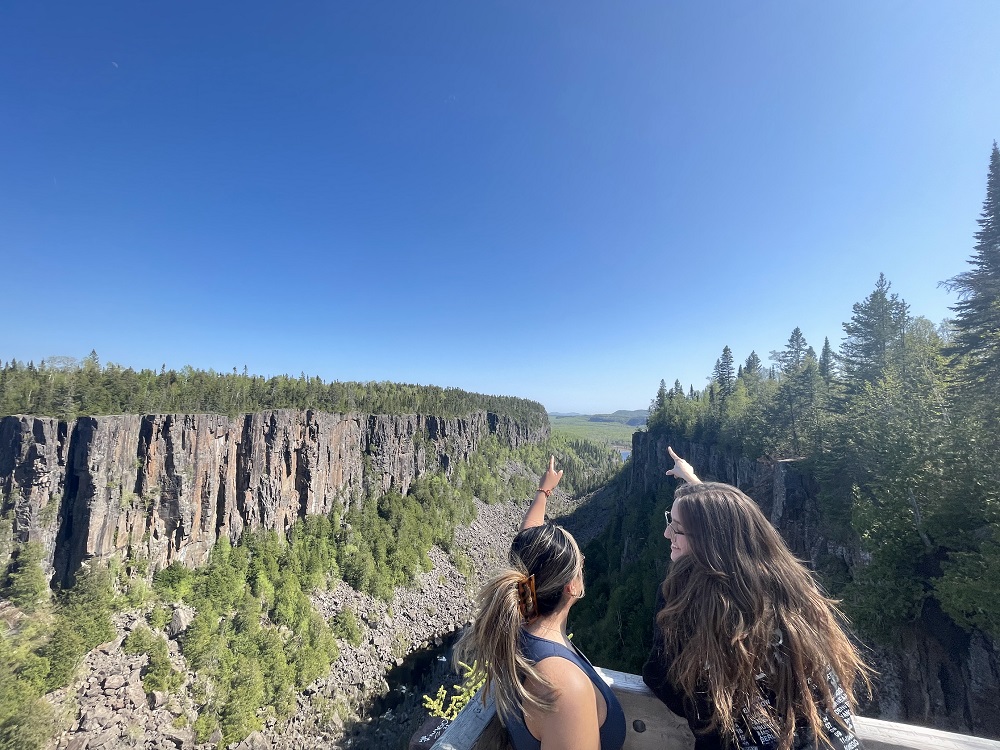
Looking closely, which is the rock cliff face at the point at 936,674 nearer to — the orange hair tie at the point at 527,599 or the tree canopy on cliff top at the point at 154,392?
the orange hair tie at the point at 527,599

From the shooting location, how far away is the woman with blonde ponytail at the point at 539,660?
82.4 inches

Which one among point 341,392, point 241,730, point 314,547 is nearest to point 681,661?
point 241,730

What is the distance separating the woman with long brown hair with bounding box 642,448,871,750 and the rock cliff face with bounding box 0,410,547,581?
164ft

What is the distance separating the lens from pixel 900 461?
1574 centimetres

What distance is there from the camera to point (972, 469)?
12523 millimetres

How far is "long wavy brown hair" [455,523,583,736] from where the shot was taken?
2148 mm

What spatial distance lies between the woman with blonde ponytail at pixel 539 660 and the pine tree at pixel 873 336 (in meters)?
38.6

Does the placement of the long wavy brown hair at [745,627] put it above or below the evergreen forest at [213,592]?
above

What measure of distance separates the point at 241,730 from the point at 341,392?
186 ft

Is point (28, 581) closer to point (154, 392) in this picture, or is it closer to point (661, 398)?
point (154, 392)

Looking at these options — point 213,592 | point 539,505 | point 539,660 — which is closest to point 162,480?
point 213,592

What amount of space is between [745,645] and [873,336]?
137ft

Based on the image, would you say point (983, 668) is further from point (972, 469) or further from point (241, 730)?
point (241, 730)

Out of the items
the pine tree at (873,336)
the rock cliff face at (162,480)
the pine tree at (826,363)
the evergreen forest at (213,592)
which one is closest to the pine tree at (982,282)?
the pine tree at (873,336)
